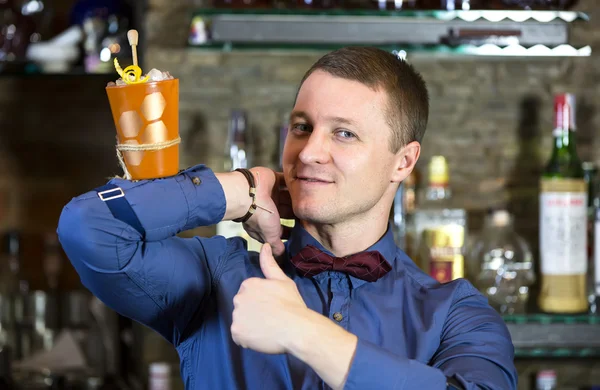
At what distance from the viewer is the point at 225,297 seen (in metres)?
1.30

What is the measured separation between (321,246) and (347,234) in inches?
1.7

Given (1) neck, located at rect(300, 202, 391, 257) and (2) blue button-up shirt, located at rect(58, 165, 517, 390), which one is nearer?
(2) blue button-up shirt, located at rect(58, 165, 517, 390)

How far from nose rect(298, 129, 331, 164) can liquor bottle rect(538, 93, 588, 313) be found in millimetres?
949

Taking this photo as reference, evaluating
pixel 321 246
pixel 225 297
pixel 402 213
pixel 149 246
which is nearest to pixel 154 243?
pixel 149 246

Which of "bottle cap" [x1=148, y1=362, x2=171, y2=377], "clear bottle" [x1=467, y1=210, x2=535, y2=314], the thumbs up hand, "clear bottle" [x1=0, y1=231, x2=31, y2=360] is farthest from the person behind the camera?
"clear bottle" [x1=0, y1=231, x2=31, y2=360]

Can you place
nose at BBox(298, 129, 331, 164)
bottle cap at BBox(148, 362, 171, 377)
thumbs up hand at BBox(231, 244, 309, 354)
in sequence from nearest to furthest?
1. thumbs up hand at BBox(231, 244, 309, 354)
2. nose at BBox(298, 129, 331, 164)
3. bottle cap at BBox(148, 362, 171, 377)

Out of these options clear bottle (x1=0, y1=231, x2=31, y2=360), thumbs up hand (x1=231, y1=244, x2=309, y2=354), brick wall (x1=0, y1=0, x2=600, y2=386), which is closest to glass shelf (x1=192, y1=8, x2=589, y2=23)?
brick wall (x1=0, y1=0, x2=600, y2=386)

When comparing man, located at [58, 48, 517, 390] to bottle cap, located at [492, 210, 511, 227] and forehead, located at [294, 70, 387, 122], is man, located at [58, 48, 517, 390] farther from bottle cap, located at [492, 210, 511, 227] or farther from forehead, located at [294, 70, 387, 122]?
bottle cap, located at [492, 210, 511, 227]

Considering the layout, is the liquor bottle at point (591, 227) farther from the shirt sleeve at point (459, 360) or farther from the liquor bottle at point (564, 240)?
the shirt sleeve at point (459, 360)

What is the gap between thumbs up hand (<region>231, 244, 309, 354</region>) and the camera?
992 mm

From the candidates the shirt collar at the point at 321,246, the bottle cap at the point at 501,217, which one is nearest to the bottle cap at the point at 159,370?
the shirt collar at the point at 321,246

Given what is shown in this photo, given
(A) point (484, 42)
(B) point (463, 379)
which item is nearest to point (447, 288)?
(B) point (463, 379)

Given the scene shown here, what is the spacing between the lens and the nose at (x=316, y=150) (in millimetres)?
1226

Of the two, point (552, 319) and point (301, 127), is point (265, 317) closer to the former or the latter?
point (301, 127)
